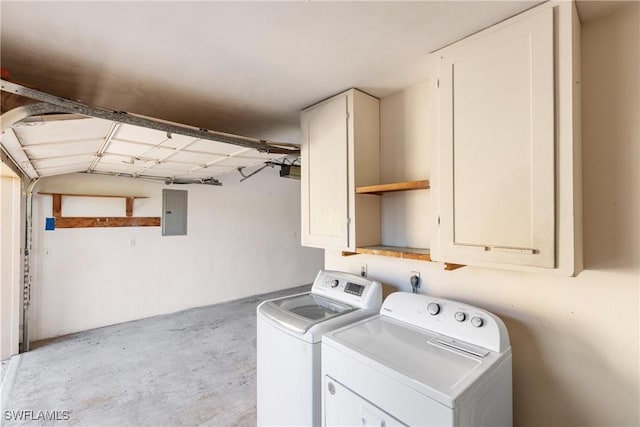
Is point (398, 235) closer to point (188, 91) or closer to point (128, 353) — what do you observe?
point (188, 91)

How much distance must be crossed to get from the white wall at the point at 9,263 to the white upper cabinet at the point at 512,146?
169 inches

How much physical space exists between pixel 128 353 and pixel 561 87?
4272mm

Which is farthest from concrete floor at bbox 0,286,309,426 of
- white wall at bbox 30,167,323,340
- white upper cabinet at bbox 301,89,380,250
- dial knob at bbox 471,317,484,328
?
dial knob at bbox 471,317,484,328

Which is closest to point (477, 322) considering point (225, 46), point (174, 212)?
point (225, 46)

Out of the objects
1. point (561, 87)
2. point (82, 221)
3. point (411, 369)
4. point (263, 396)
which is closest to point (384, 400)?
point (411, 369)

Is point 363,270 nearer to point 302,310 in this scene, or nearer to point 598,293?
point 302,310

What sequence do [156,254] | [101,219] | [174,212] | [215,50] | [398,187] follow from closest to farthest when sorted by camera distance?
[215,50]
[398,187]
[101,219]
[156,254]
[174,212]

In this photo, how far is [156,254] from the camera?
14.3ft

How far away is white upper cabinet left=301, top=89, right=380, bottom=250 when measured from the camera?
1942mm

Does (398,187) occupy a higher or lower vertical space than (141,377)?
higher

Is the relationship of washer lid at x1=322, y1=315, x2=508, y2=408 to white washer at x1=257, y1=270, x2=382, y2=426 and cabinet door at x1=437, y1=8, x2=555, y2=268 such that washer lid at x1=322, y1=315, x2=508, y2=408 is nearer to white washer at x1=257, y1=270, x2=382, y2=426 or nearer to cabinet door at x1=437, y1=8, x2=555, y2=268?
white washer at x1=257, y1=270, x2=382, y2=426

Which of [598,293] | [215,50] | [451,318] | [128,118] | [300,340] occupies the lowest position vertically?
[300,340]

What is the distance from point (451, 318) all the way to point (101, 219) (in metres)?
4.41

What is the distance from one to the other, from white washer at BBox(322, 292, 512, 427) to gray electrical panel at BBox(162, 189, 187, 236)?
3852 mm
